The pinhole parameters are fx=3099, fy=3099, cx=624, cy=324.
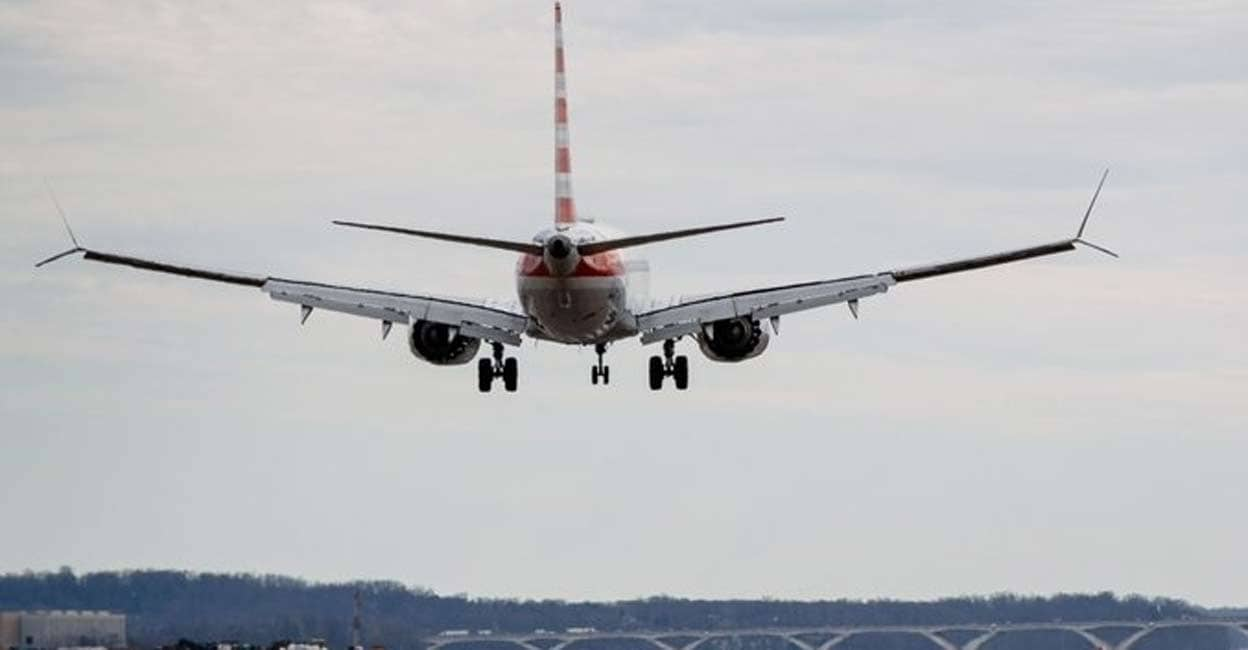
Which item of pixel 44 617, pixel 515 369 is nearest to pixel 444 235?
pixel 515 369

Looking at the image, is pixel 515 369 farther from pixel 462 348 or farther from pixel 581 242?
pixel 581 242

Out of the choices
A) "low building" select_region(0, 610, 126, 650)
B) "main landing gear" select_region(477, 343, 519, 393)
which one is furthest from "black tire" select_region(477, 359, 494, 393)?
"low building" select_region(0, 610, 126, 650)

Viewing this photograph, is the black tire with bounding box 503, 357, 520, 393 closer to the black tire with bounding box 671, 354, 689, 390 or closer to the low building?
the black tire with bounding box 671, 354, 689, 390

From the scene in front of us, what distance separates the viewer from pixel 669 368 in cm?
12275

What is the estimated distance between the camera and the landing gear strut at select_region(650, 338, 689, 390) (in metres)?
122

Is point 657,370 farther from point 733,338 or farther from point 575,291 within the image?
point 575,291

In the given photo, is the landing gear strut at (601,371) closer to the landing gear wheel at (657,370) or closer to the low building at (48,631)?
the landing gear wheel at (657,370)

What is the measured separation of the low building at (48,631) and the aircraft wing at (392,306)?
69937 millimetres

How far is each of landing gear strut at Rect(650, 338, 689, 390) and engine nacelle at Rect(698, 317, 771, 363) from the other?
74.8 inches

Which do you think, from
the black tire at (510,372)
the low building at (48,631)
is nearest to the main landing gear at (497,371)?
the black tire at (510,372)

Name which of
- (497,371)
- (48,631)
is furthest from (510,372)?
(48,631)

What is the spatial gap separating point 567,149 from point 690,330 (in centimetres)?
1004

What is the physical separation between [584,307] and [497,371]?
841 cm

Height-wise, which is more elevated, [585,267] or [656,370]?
[585,267]
